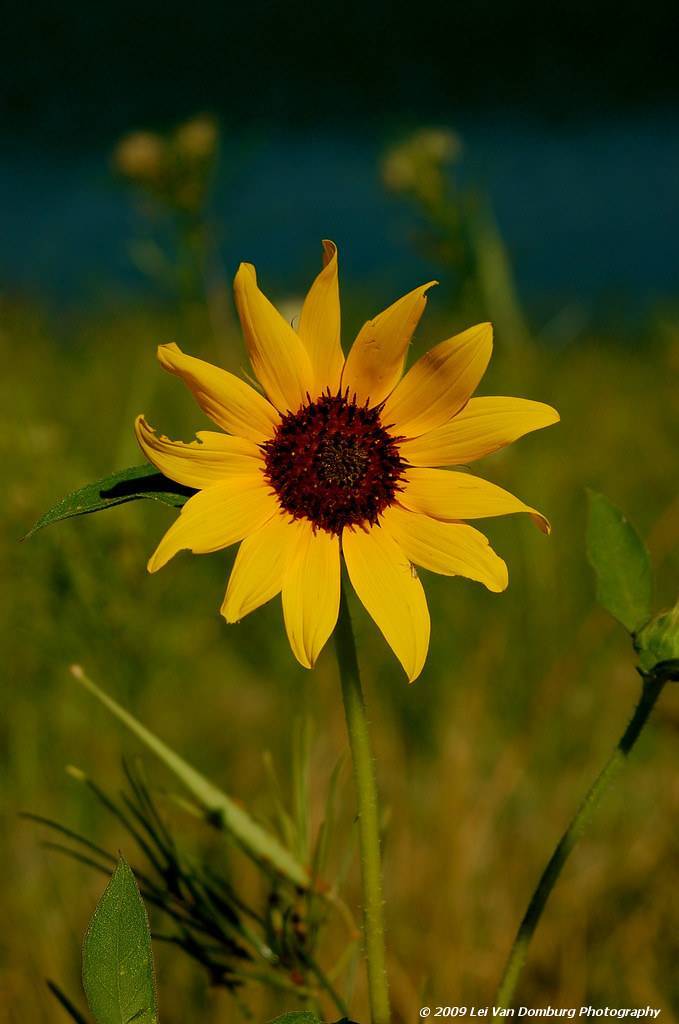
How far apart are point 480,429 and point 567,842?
18 cm

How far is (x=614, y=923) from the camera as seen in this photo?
41.4 inches

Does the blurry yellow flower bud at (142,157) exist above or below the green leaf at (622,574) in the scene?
above

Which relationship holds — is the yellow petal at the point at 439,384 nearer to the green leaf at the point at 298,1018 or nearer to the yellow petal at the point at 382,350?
the yellow petal at the point at 382,350

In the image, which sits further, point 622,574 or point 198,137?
point 198,137

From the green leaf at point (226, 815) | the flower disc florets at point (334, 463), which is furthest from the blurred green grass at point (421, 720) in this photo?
the flower disc florets at point (334, 463)

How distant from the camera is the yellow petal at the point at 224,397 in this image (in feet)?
1.32

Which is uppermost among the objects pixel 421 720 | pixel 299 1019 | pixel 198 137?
pixel 198 137

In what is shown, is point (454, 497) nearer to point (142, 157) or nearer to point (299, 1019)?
point (299, 1019)

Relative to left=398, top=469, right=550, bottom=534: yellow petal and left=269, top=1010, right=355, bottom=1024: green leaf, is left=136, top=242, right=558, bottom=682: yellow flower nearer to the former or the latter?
left=398, top=469, right=550, bottom=534: yellow petal

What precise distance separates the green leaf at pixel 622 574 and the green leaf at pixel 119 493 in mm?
188

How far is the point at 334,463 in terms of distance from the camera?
1.49ft

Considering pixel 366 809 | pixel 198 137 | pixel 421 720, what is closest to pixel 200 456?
pixel 366 809

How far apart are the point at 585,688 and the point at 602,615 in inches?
4.7

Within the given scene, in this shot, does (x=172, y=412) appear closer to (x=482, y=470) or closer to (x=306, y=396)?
(x=482, y=470)
